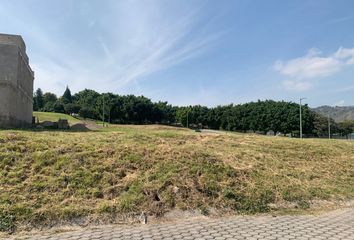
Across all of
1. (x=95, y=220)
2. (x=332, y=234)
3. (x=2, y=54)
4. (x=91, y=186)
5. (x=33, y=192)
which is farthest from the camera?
(x=2, y=54)

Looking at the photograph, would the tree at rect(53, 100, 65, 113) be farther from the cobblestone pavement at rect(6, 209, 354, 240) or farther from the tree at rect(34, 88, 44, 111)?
the cobblestone pavement at rect(6, 209, 354, 240)

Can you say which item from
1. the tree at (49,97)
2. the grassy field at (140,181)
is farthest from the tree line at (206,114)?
the grassy field at (140,181)

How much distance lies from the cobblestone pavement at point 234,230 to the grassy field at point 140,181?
1.97 feet

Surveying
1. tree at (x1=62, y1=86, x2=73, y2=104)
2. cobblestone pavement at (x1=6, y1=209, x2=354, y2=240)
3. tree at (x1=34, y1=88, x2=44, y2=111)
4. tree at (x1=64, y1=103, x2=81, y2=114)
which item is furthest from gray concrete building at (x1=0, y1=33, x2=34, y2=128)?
tree at (x1=62, y1=86, x2=73, y2=104)

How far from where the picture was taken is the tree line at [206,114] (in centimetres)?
7788

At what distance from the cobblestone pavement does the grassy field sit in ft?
1.97

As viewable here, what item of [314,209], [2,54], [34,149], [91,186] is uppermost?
[2,54]

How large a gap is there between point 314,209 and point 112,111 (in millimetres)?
82518

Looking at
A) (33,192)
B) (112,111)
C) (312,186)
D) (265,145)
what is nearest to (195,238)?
(33,192)

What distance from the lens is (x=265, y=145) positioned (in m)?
13.4

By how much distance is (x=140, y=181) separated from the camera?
7.75m

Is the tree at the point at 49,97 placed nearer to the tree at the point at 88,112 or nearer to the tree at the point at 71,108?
the tree at the point at 71,108

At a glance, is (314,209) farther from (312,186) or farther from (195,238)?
(195,238)

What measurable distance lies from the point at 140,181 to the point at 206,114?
8982cm
